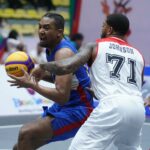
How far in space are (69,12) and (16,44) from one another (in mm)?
4259

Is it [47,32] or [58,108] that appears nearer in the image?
[47,32]

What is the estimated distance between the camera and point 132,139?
5.56 meters

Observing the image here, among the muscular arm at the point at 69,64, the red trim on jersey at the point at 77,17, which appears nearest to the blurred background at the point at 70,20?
the red trim on jersey at the point at 77,17

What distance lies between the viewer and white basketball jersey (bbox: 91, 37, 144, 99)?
5547 mm

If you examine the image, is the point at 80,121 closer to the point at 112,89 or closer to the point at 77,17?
→ the point at 112,89

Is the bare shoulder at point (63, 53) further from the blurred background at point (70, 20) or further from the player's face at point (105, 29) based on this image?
the blurred background at point (70, 20)

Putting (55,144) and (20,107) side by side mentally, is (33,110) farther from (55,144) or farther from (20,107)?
(55,144)

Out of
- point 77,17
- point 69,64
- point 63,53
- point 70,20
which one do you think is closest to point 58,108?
point 63,53

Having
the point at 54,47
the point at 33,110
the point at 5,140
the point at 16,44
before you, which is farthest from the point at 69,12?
the point at 54,47

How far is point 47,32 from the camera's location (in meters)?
6.39

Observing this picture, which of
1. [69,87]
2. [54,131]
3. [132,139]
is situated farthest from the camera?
[54,131]

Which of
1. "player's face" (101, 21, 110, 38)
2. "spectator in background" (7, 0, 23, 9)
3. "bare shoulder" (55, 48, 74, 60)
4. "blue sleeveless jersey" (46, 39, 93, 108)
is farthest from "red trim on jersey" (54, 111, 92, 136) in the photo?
"spectator in background" (7, 0, 23, 9)

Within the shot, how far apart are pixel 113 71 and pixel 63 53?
2.65 ft

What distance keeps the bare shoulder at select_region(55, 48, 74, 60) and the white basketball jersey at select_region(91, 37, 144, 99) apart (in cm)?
55
